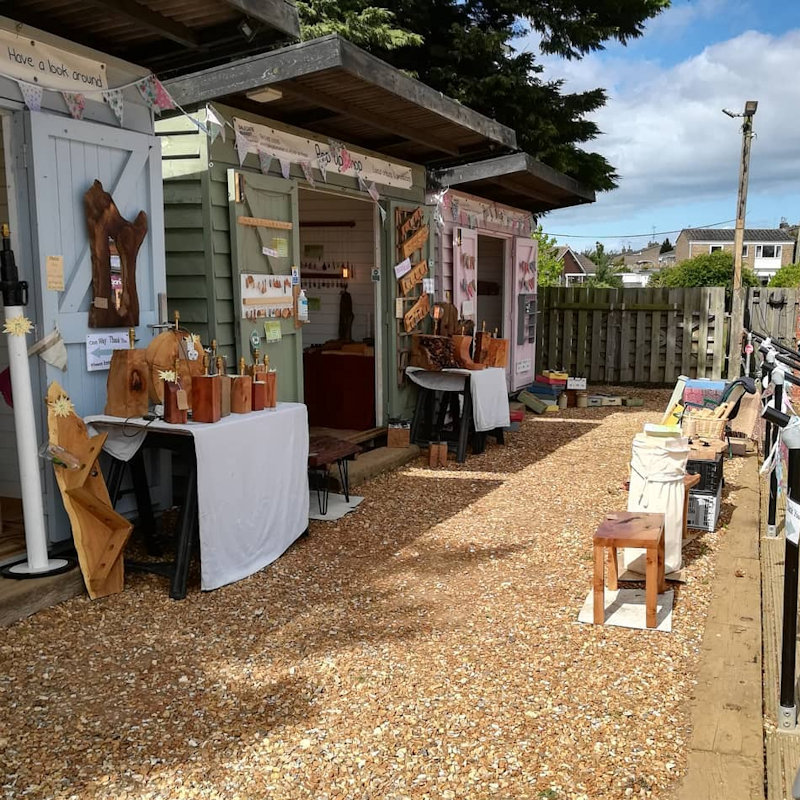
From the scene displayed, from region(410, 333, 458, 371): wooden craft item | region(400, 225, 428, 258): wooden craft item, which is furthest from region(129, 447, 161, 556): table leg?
region(400, 225, 428, 258): wooden craft item

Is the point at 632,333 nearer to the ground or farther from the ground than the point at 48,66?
nearer to the ground

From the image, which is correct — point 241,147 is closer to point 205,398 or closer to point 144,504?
point 205,398

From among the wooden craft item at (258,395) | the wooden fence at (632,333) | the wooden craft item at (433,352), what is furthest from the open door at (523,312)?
the wooden craft item at (258,395)

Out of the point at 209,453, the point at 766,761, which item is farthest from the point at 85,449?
the point at 766,761

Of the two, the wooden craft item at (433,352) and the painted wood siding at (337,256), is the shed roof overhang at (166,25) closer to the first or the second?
the wooden craft item at (433,352)

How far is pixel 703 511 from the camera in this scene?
17.0 ft

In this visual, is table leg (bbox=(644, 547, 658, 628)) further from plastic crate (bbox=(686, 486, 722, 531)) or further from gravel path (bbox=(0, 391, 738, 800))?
plastic crate (bbox=(686, 486, 722, 531))

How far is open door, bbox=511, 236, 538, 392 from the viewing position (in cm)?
1098

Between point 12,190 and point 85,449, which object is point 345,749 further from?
point 12,190

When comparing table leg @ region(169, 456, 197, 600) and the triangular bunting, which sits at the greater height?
the triangular bunting

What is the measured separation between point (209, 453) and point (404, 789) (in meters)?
2.03

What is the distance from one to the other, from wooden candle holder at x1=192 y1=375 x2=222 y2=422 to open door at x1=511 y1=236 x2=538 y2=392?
7.30m

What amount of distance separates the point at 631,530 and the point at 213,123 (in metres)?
3.63

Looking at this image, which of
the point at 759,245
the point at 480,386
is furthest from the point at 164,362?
the point at 759,245
